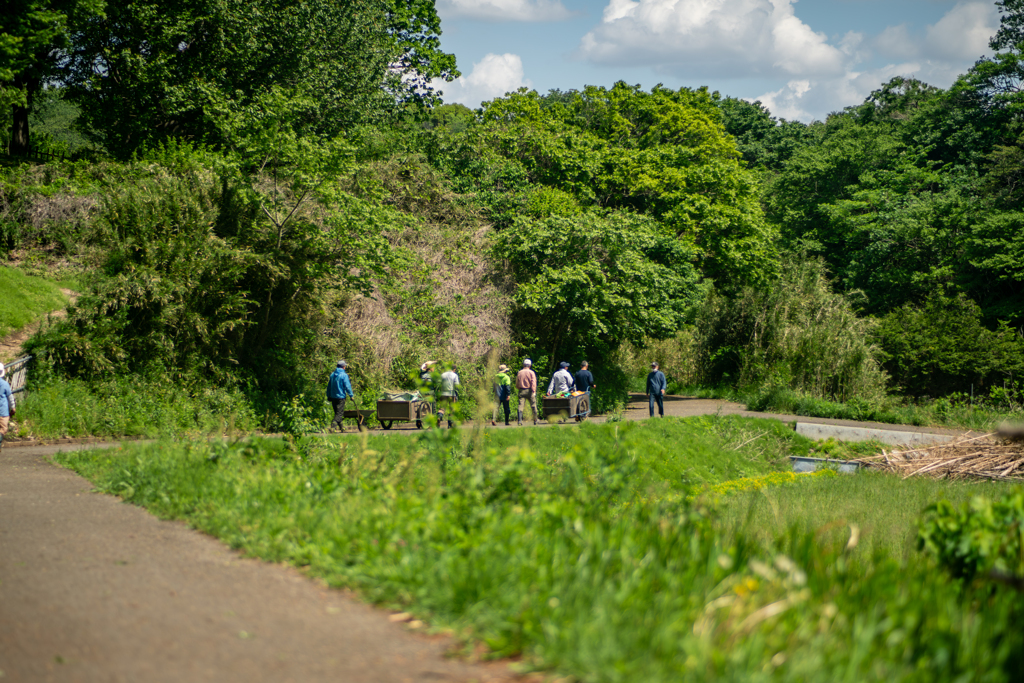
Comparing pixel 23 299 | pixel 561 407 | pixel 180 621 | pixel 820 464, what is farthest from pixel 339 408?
pixel 180 621

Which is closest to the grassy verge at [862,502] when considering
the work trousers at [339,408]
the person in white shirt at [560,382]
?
the person in white shirt at [560,382]

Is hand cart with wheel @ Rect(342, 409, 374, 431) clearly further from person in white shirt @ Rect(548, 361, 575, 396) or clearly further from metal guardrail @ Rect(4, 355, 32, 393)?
metal guardrail @ Rect(4, 355, 32, 393)

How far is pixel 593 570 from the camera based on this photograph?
4.56 metres

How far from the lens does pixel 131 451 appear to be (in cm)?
1026

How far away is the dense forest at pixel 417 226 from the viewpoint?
18.2 meters

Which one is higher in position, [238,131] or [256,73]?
[256,73]

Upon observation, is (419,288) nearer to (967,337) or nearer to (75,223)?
(75,223)

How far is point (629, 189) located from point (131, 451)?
25454mm

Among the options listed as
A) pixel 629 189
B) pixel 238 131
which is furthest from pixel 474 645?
pixel 629 189

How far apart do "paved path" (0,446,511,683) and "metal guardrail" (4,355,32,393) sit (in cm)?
914

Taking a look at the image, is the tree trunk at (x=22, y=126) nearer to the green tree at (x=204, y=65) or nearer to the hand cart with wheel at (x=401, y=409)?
the green tree at (x=204, y=65)

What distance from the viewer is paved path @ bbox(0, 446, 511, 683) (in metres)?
3.99

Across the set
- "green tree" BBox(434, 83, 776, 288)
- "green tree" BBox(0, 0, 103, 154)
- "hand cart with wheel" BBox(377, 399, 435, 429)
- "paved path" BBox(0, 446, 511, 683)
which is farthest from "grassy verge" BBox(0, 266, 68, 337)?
"green tree" BBox(434, 83, 776, 288)

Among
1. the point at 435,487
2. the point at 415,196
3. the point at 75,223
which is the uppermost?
the point at 415,196
